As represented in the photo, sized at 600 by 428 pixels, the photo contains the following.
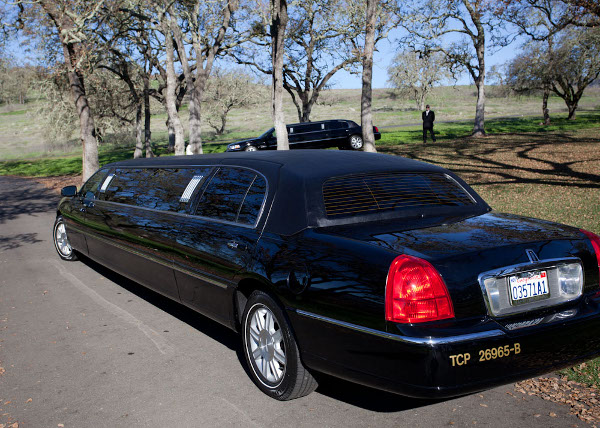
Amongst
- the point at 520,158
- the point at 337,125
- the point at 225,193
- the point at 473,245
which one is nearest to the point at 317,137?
the point at 337,125

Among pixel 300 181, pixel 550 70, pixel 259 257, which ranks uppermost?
pixel 550 70

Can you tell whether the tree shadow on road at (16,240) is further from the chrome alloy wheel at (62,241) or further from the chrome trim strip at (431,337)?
the chrome trim strip at (431,337)

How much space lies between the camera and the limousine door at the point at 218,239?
4199 millimetres

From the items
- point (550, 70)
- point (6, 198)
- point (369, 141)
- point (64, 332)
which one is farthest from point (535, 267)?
point (550, 70)

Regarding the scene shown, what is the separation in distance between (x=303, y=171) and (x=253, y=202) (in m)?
0.47

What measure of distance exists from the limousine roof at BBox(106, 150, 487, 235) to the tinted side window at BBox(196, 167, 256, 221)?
0.32 feet

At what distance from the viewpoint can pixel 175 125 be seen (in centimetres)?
2141

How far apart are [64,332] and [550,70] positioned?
132 feet

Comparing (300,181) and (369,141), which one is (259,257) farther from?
(369,141)

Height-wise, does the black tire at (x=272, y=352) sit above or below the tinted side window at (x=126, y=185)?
below

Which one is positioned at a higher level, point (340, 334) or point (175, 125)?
point (175, 125)

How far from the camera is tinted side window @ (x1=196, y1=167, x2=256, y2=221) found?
445 centimetres

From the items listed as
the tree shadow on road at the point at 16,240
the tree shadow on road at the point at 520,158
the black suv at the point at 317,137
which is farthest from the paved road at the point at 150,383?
the black suv at the point at 317,137

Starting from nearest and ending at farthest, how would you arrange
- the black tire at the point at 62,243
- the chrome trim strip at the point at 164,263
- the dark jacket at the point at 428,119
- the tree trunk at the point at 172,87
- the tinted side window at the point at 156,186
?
the chrome trim strip at the point at 164,263
the tinted side window at the point at 156,186
the black tire at the point at 62,243
the tree trunk at the point at 172,87
the dark jacket at the point at 428,119
